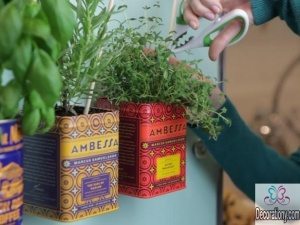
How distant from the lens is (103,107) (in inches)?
24.2

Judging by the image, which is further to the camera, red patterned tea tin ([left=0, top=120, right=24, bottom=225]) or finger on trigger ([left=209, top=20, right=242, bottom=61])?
finger on trigger ([left=209, top=20, right=242, bottom=61])

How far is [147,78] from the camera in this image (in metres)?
0.60

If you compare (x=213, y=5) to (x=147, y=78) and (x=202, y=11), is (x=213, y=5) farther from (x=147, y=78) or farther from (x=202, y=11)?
(x=147, y=78)

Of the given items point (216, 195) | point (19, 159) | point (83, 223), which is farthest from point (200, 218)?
point (19, 159)

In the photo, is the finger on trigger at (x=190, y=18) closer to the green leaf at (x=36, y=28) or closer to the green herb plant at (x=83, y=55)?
the green herb plant at (x=83, y=55)

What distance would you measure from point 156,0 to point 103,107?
22 cm

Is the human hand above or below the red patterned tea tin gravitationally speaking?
above

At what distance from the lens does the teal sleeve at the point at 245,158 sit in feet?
2.81

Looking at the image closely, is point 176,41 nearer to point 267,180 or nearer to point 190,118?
point 190,118

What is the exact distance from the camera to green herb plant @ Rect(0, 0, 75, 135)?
0.40 meters

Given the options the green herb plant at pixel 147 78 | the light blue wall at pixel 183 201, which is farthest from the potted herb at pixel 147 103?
the light blue wall at pixel 183 201

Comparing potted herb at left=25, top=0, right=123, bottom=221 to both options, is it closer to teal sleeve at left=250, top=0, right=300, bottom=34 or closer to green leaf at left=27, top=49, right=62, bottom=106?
green leaf at left=27, top=49, right=62, bottom=106

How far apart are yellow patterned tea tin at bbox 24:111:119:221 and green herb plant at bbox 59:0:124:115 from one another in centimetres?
4

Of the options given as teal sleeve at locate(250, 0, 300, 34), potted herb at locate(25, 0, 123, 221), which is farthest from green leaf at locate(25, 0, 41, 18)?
teal sleeve at locate(250, 0, 300, 34)
